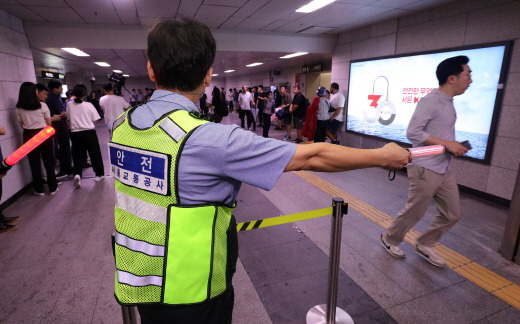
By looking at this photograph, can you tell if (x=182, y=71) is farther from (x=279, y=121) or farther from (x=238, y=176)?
(x=279, y=121)

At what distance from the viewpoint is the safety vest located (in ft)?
2.69

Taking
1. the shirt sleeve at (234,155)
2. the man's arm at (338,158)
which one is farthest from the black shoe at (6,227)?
the man's arm at (338,158)

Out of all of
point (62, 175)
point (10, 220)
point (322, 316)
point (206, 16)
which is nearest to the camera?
point (322, 316)

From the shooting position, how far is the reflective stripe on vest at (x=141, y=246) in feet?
2.85

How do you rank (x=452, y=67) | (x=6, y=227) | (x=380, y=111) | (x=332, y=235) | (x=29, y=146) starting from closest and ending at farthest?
(x=29, y=146) → (x=332, y=235) → (x=452, y=67) → (x=6, y=227) → (x=380, y=111)

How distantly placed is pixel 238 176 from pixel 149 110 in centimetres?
37

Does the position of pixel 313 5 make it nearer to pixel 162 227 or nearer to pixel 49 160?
pixel 49 160

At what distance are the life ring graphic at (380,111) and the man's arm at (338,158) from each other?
5.22 m

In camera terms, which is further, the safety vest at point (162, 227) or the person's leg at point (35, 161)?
the person's leg at point (35, 161)

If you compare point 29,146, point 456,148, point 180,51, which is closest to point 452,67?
point 456,148

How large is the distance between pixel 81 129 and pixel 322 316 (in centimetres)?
473

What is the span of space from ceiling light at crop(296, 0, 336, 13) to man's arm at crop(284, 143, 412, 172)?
14.8 ft

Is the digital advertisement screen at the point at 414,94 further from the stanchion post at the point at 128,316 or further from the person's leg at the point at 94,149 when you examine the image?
the person's leg at the point at 94,149

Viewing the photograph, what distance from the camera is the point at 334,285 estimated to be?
1.83m
